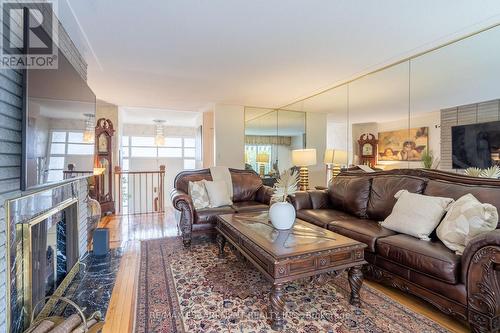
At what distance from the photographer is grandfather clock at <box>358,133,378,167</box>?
375 cm

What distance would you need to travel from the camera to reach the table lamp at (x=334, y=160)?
4.26 metres

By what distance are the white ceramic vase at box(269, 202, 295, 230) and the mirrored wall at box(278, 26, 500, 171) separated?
196 centimetres

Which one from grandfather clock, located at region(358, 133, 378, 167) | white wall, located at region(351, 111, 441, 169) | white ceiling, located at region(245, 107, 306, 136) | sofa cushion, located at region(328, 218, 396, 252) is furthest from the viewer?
white ceiling, located at region(245, 107, 306, 136)

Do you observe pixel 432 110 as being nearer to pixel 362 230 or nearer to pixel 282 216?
pixel 362 230

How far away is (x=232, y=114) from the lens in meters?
5.58

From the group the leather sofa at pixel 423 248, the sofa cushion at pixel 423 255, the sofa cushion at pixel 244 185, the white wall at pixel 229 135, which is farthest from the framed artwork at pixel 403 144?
the white wall at pixel 229 135

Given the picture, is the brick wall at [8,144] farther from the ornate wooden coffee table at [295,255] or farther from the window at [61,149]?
the ornate wooden coffee table at [295,255]

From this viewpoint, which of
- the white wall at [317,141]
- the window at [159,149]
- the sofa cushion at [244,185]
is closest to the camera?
the sofa cushion at [244,185]

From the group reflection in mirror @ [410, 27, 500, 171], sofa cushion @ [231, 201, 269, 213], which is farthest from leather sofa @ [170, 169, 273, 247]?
reflection in mirror @ [410, 27, 500, 171]

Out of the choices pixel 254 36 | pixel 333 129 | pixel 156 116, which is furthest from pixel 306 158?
pixel 156 116

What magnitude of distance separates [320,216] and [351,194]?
548 mm

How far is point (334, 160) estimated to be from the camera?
4.40 metres

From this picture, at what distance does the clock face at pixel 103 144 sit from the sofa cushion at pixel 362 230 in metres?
4.76

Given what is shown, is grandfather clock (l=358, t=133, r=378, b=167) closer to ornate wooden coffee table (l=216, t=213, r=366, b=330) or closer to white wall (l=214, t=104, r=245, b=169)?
ornate wooden coffee table (l=216, t=213, r=366, b=330)
